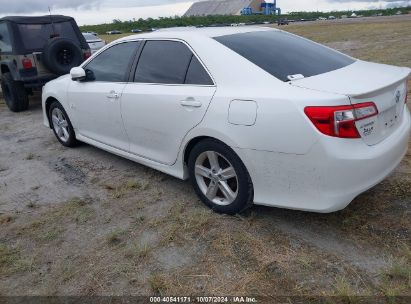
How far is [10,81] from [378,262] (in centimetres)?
767

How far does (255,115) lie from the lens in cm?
292

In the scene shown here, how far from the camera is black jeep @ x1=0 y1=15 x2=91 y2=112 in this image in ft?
25.0

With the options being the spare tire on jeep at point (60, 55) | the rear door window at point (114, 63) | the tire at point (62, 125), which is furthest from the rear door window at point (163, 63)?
the spare tire on jeep at point (60, 55)

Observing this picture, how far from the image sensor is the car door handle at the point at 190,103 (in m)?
3.32

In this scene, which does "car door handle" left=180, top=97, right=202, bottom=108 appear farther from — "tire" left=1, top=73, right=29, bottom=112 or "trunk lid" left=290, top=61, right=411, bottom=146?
"tire" left=1, top=73, right=29, bottom=112

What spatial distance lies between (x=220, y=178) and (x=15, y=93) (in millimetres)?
6331

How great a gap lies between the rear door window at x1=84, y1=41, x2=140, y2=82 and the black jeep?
325 cm

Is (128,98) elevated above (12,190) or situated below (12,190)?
above

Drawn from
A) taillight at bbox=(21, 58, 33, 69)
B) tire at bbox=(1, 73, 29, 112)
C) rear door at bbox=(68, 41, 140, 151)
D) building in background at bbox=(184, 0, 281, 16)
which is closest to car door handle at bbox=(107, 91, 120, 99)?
rear door at bbox=(68, 41, 140, 151)

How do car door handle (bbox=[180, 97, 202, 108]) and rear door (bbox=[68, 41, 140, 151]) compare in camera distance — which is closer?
car door handle (bbox=[180, 97, 202, 108])

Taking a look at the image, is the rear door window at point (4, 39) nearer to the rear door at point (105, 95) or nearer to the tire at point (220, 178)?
the rear door at point (105, 95)

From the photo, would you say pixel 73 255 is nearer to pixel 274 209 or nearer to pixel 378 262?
pixel 274 209

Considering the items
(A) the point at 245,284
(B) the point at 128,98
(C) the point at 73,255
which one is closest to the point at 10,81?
(B) the point at 128,98

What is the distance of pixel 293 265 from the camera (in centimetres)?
277
